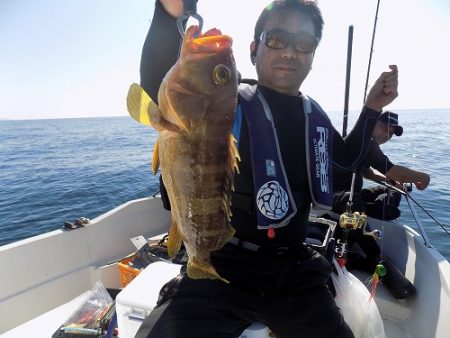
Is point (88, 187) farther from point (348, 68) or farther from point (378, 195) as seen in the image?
point (348, 68)

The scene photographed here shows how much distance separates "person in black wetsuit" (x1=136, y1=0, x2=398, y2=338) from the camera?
1.88 metres

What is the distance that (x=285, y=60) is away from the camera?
2.41m

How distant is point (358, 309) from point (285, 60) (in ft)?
7.25

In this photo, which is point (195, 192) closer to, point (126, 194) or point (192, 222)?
point (192, 222)

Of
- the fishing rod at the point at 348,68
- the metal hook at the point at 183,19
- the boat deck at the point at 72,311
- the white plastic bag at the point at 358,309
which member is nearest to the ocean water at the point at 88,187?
the boat deck at the point at 72,311

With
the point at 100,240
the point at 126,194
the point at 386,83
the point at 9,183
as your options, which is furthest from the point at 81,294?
the point at 9,183

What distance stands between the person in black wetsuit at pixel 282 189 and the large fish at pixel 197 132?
46cm

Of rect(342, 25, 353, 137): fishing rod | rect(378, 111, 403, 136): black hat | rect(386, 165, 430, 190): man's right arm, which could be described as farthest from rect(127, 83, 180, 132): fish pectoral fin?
rect(378, 111, 403, 136): black hat

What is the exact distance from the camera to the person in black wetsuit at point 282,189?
1881 mm

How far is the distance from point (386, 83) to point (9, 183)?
15.9 m

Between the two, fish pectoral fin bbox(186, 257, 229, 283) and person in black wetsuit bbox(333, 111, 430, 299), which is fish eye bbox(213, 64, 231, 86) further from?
person in black wetsuit bbox(333, 111, 430, 299)

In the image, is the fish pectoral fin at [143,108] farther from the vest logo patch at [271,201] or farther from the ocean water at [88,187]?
the ocean water at [88,187]

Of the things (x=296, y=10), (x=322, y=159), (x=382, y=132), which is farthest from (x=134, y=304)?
(x=382, y=132)

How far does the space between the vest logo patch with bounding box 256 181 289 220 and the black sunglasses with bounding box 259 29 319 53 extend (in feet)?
3.49
